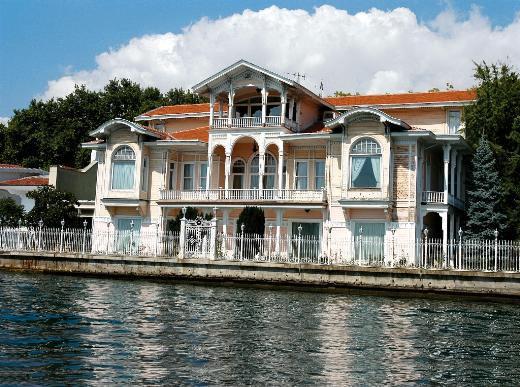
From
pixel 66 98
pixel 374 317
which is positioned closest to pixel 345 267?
pixel 374 317

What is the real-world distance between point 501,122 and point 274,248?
1221 cm

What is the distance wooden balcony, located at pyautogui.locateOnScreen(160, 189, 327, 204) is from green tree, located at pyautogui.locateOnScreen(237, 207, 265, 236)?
1.49 m

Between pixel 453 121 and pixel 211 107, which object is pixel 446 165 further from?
pixel 211 107

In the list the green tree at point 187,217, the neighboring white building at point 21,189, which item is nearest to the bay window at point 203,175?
the green tree at point 187,217

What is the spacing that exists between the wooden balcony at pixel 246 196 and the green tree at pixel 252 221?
4.90ft

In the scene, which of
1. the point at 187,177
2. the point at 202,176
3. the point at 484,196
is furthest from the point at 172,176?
the point at 484,196

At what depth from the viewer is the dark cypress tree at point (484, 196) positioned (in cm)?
3169

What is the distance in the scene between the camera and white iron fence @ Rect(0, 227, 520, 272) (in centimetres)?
2717

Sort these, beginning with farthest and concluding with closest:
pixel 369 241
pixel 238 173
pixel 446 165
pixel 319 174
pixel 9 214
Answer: pixel 238 173 → pixel 9 214 → pixel 319 174 → pixel 446 165 → pixel 369 241

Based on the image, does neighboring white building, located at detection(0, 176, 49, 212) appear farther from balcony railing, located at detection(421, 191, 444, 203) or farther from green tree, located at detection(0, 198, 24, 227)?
balcony railing, located at detection(421, 191, 444, 203)

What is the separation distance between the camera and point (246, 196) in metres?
35.6

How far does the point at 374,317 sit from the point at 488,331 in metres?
3.25

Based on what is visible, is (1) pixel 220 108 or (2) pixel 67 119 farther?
(2) pixel 67 119

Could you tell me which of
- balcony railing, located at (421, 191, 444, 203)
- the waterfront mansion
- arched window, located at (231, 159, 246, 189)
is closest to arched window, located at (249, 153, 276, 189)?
the waterfront mansion
